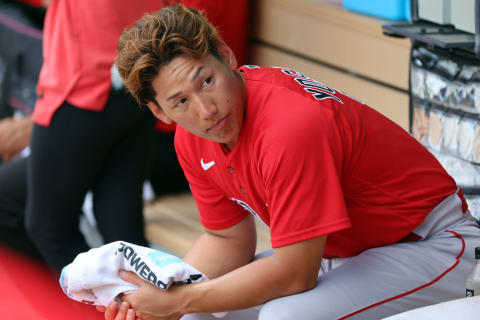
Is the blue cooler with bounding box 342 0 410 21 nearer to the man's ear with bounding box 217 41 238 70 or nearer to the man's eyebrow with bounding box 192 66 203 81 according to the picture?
the man's ear with bounding box 217 41 238 70

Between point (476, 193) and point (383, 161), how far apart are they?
482 mm

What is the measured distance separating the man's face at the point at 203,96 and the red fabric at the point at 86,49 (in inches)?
34.6

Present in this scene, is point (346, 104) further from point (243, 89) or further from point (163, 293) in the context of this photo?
point (163, 293)

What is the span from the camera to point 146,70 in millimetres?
1673

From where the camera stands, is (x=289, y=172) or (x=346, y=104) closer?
(x=289, y=172)

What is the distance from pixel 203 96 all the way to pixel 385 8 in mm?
1166

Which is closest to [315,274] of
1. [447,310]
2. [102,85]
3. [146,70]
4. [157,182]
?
[447,310]

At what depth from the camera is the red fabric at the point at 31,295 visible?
251 cm

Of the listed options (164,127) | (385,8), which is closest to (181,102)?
(385,8)

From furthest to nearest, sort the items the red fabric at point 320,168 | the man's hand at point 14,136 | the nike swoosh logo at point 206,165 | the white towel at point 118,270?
the man's hand at point 14,136, the nike swoosh logo at point 206,165, the white towel at point 118,270, the red fabric at point 320,168

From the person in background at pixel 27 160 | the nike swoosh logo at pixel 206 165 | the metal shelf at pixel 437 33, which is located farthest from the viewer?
the person in background at pixel 27 160

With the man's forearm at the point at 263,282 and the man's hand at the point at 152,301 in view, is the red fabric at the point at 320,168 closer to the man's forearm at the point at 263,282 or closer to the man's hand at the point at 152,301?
the man's forearm at the point at 263,282

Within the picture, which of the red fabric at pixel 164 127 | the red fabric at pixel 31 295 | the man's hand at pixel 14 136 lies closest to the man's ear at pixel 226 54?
the red fabric at pixel 31 295

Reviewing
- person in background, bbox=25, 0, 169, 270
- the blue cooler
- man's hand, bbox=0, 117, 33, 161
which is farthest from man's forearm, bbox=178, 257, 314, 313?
man's hand, bbox=0, 117, 33, 161
